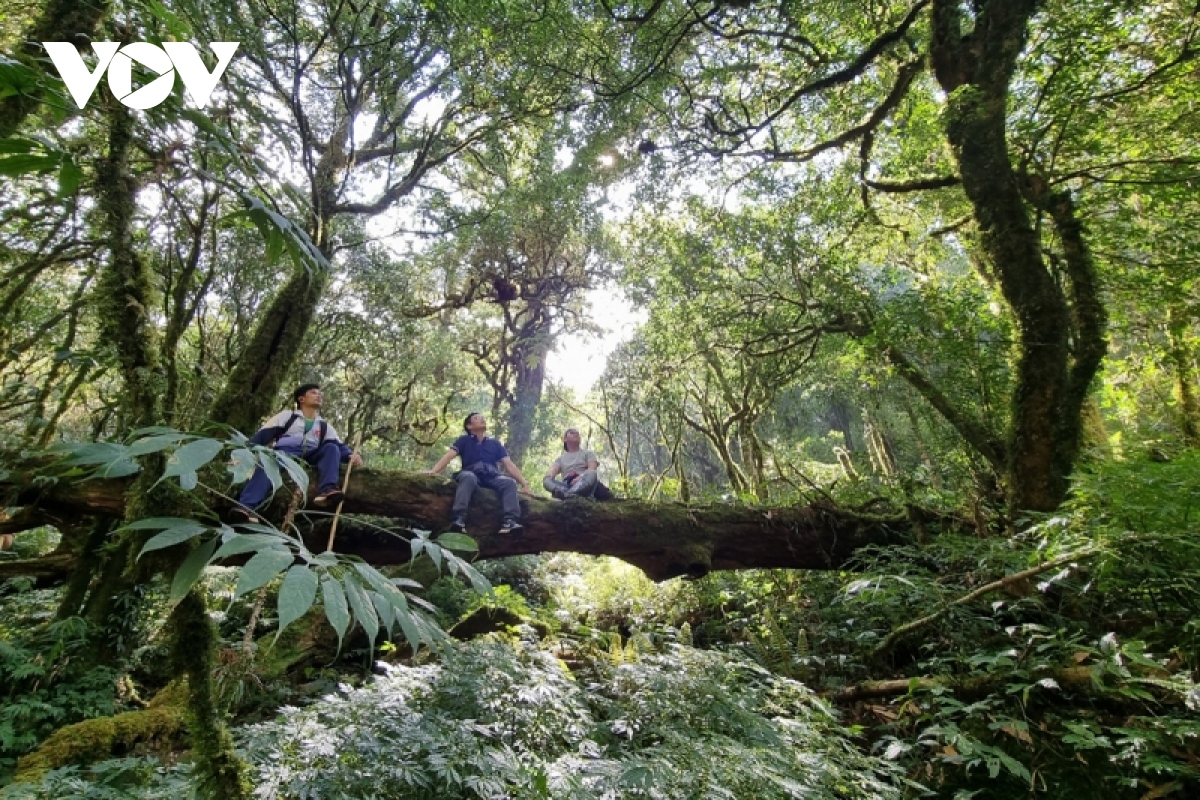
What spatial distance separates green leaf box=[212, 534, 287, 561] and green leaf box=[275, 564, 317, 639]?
0.19 ft

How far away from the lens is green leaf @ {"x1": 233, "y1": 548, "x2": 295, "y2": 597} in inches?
27.5

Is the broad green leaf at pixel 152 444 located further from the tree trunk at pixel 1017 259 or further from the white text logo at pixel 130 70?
the tree trunk at pixel 1017 259

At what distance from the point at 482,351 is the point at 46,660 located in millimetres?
13103

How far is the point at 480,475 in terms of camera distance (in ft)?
20.9

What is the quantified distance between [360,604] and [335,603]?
56mm

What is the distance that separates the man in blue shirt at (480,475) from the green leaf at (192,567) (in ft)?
15.0

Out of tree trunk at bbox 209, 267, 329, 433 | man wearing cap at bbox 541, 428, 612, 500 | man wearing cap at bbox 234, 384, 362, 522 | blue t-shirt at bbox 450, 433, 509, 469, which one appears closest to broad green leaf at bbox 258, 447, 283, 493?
man wearing cap at bbox 234, 384, 362, 522

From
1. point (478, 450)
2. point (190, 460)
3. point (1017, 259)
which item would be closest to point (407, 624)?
point (190, 460)

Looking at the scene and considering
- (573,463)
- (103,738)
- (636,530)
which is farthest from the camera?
(573,463)

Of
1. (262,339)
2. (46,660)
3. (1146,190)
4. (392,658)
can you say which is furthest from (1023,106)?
(46,660)

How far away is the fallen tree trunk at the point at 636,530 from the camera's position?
5676 millimetres

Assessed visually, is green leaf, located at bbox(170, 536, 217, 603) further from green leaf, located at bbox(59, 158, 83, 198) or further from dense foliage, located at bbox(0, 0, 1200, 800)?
green leaf, located at bbox(59, 158, 83, 198)

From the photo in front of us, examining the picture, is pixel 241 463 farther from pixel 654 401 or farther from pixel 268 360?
pixel 654 401

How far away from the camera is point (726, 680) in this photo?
3.87 metres
